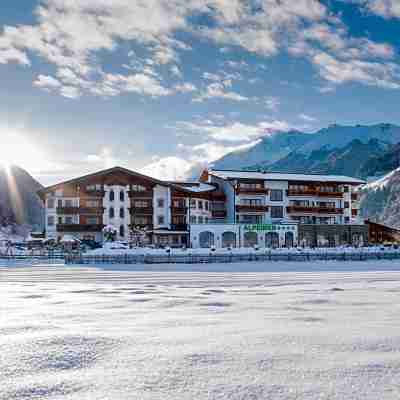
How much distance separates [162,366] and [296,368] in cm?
114

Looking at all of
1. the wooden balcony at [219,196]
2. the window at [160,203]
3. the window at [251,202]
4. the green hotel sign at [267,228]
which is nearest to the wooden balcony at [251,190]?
the window at [251,202]

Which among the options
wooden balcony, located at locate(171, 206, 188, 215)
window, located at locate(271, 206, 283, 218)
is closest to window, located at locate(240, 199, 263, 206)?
window, located at locate(271, 206, 283, 218)

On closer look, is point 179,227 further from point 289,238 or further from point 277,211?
point 277,211

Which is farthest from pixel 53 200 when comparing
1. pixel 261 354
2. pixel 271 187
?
pixel 261 354

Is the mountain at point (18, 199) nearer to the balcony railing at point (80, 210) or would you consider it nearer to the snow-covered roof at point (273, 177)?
the balcony railing at point (80, 210)

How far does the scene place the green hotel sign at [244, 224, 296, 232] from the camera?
2019 inches

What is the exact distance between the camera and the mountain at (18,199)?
131875mm

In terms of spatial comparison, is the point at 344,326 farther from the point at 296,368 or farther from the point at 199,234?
the point at 199,234

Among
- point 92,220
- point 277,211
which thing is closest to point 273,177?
point 277,211

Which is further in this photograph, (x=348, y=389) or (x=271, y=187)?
(x=271, y=187)

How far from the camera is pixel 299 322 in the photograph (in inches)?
238

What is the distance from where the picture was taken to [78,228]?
50656 millimetres

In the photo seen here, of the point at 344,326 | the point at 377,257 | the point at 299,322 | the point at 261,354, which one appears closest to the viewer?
the point at 261,354

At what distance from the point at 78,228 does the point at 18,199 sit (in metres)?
103
